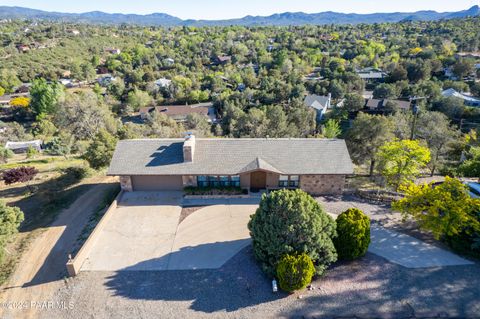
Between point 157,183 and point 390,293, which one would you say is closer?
point 390,293

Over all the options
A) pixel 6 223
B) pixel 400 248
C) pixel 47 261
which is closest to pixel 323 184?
pixel 400 248

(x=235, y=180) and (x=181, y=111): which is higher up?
(x=235, y=180)

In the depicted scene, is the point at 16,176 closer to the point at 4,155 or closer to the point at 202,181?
the point at 202,181

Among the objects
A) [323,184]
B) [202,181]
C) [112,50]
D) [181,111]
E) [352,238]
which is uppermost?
[112,50]

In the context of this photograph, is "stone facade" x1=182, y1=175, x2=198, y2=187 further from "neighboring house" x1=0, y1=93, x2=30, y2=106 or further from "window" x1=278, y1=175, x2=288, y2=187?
"neighboring house" x1=0, y1=93, x2=30, y2=106

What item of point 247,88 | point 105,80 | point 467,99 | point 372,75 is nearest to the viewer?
point 467,99

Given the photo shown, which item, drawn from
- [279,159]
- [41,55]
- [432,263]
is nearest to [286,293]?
[432,263]

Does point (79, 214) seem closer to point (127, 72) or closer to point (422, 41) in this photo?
point (127, 72)

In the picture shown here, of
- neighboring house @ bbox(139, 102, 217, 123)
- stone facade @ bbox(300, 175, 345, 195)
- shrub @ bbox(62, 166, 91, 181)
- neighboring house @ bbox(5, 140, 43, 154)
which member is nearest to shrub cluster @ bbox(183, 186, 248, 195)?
stone facade @ bbox(300, 175, 345, 195)
